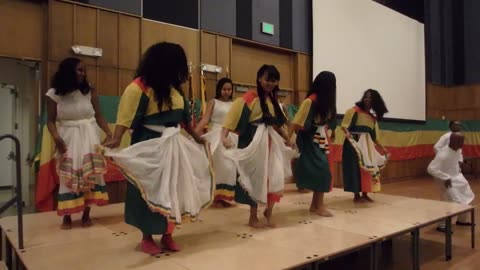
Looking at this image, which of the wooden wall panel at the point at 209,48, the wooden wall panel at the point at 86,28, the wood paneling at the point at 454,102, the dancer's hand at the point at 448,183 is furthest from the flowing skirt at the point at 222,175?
the wood paneling at the point at 454,102

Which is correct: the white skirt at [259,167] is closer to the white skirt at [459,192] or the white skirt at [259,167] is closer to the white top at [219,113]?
the white top at [219,113]

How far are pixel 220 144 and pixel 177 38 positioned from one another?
2.13 metres

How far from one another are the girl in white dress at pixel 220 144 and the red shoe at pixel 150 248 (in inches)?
47.4

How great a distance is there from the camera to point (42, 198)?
2971 millimetres

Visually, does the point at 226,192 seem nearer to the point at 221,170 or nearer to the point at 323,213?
the point at 221,170

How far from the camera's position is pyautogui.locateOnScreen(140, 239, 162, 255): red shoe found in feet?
7.16

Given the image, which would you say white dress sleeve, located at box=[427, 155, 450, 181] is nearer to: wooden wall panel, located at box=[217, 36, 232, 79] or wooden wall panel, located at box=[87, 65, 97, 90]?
wooden wall panel, located at box=[217, 36, 232, 79]

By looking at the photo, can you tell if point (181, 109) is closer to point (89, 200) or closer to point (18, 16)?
point (89, 200)

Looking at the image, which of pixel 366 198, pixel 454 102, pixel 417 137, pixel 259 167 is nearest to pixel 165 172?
pixel 259 167

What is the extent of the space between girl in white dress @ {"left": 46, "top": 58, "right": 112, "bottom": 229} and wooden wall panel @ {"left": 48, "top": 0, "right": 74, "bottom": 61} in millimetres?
1425

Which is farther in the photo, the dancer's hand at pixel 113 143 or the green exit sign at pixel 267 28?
the green exit sign at pixel 267 28

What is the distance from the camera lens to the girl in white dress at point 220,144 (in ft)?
11.4

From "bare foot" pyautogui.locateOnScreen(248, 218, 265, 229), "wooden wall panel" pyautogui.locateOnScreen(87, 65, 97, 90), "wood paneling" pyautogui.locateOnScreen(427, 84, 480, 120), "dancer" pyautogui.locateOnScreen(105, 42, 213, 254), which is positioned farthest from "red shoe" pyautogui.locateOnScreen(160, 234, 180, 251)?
"wood paneling" pyautogui.locateOnScreen(427, 84, 480, 120)

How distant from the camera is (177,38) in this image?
4.93m
